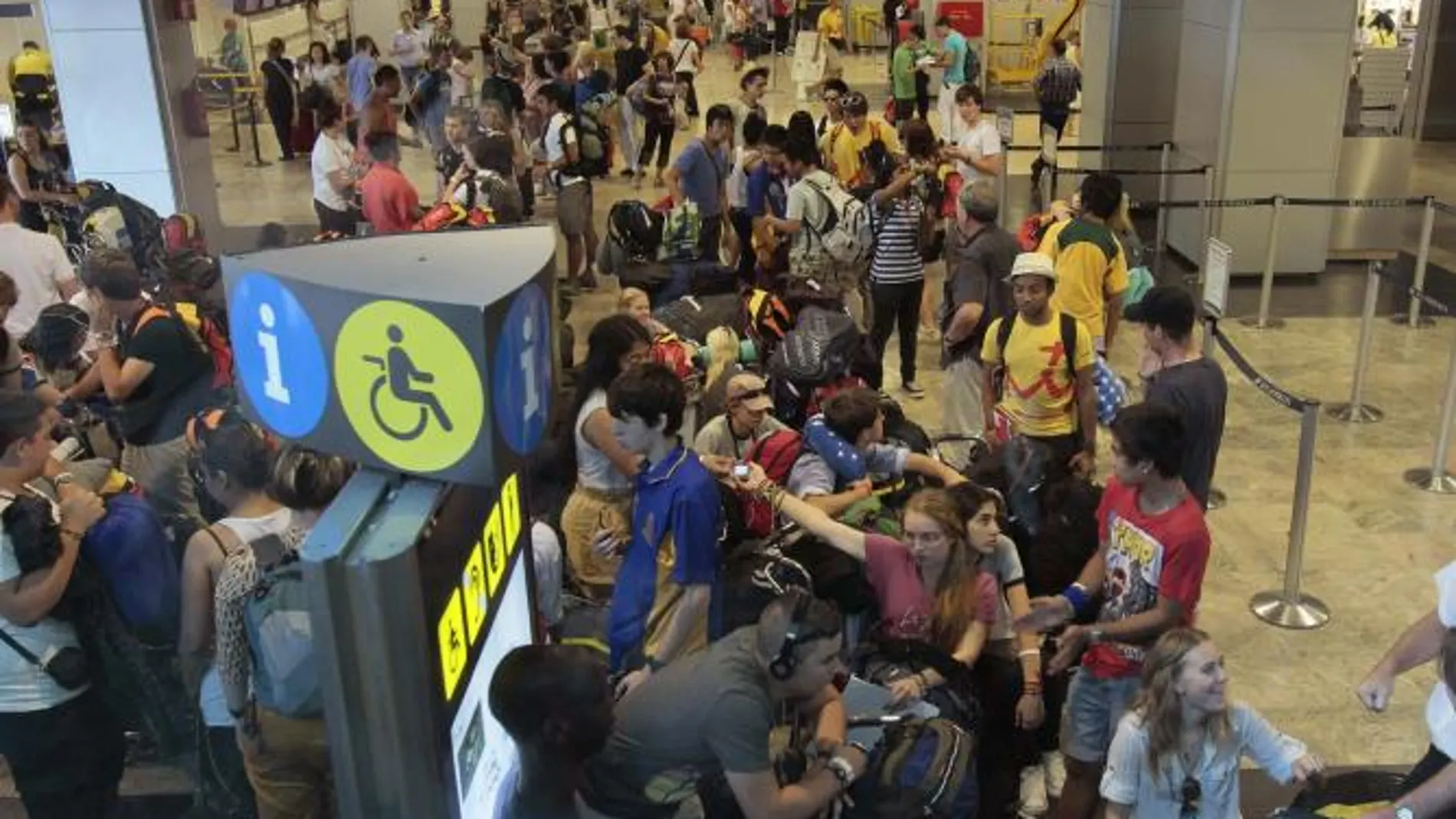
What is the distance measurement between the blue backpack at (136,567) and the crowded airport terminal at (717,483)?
0.05ft

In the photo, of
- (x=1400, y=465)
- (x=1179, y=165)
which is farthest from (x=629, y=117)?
(x=1400, y=465)

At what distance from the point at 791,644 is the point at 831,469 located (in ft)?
5.44

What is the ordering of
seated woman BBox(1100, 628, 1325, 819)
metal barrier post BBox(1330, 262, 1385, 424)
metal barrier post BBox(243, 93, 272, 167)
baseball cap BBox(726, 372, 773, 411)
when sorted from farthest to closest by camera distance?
metal barrier post BBox(243, 93, 272, 167)
metal barrier post BBox(1330, 262, 1385, 424)
baseball cap BBox(726, 372, 773, 411)
seated woman BBox(1100, 628, 1325, 819)

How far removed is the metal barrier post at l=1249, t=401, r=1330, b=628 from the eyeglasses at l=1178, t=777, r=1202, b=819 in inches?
110

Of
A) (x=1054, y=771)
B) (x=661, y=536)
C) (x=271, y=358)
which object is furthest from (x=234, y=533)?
(x=1054, y=771)

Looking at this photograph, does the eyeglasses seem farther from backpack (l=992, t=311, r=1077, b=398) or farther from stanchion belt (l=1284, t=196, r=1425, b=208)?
stanchion belt (l=1284, t=196, r=1425, b=208)

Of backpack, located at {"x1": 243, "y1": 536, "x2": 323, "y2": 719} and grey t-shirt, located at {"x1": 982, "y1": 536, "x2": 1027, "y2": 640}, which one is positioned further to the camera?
grey t-shirt, located at {"x1": 982, "y1": 536, "x2": 1027, "y2": 640}

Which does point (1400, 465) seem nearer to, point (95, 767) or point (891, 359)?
point (891, 359)

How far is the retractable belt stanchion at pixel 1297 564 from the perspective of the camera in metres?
6.30

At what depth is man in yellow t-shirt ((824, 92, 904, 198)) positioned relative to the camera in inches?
405

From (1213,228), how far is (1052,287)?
641cm

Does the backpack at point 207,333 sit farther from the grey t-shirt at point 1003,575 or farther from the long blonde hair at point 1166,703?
the long blonde hair at point 1166,703

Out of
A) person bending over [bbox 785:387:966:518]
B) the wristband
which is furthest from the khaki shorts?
the wristband

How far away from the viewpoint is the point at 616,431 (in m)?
4.42
